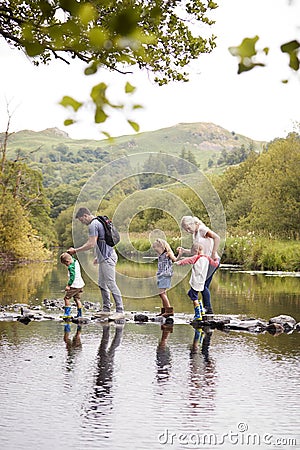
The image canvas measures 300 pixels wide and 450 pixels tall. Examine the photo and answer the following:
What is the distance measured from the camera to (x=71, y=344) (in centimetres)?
1219

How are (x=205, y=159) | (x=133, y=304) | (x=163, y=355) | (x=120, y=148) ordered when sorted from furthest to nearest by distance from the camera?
(x=205, y=159) → (x=120, y=148) → (x=133, y=304) → (x=163, y=355)

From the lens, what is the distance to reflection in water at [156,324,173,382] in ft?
31.7

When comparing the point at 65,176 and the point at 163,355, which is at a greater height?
the point at 65,176

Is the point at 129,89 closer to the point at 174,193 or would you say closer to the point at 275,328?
the point at 275,328

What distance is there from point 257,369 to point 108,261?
5639mm

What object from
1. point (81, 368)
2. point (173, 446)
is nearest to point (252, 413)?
point (173, 446)

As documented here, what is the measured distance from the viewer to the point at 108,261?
15328 mm

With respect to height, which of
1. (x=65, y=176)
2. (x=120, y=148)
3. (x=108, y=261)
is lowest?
(x=108, y=261)

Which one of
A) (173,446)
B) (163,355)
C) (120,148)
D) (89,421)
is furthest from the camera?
(120,148)

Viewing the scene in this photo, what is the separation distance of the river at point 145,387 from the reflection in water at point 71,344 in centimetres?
2

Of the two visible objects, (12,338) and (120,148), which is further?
(120,148)

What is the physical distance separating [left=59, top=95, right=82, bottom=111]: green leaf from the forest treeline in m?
16.4

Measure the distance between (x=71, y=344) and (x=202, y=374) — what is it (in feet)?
9.67

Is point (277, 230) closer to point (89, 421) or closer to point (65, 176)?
point (89, 421)
